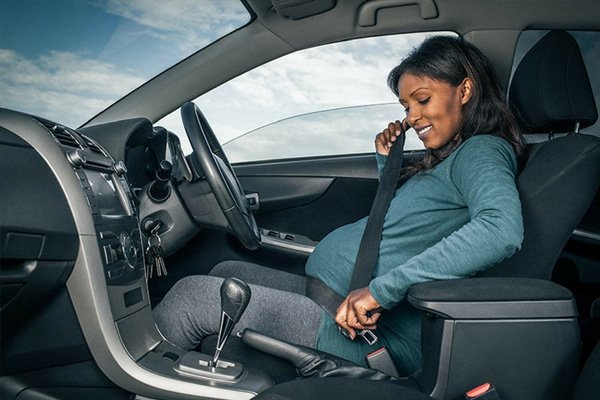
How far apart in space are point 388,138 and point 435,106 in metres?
0.38

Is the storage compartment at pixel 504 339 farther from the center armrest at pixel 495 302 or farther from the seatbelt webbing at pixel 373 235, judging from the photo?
the seatbelt webbing at pixel 373 235

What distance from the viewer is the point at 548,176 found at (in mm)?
1161

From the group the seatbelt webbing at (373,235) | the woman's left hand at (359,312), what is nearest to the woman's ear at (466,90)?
the seatbelt webbing at (373,235)

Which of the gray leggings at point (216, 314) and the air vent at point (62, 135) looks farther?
the gray leggings at point (216, 314)

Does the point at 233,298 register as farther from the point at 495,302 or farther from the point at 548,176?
the point at 548,176

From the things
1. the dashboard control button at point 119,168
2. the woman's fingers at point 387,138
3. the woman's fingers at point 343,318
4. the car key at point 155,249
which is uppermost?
the dashboard control button at point 119,168

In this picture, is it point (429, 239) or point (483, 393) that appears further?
point (429, 239)

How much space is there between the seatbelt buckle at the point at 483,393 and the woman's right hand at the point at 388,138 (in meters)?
0.89

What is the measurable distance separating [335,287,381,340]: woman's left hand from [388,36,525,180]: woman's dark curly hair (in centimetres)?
47

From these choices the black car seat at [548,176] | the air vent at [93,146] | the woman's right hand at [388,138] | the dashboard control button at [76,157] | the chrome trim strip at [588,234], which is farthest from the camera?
the chrome trim strip at [588,234]

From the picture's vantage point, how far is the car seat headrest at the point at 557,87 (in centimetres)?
138

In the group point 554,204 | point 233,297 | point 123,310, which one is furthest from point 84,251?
point 554,204

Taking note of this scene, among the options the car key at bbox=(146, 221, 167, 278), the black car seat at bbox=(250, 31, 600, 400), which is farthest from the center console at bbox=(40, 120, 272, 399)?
the black car seat at bbox=(250, 31, 600, 400)

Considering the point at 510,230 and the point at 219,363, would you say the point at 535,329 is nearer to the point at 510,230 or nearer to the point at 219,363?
the point at 510,230
